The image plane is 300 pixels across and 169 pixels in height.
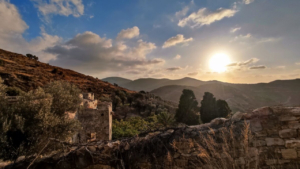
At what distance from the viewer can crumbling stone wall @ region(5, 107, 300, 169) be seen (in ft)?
9.88

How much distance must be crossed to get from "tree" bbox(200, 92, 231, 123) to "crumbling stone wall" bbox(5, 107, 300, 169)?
793 inches

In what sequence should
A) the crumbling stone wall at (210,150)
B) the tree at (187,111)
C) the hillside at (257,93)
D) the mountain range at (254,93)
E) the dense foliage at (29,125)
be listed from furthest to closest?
1. the hillside at (257,93)
2. the mountain range at (254,93)
3. the tree at (187,111)
4. the dense foliage at (29,125)
5. the crumbling stone wall at (210,150)

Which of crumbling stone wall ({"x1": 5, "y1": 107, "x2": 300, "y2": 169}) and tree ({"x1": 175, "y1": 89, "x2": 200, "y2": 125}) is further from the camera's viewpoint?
tree ({"x1": 175, "y1": 89, "x2": 200, "y2": 125})

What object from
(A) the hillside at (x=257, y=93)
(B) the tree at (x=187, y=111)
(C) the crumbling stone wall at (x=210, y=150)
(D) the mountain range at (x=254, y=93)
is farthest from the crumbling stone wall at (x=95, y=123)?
(A) the hillside at (x=257, y=93)

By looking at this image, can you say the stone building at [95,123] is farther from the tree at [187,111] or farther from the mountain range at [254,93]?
the mountain range at [254,93]

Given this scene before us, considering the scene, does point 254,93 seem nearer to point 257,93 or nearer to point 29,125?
point 257,93

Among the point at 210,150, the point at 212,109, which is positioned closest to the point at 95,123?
the point at 210,150

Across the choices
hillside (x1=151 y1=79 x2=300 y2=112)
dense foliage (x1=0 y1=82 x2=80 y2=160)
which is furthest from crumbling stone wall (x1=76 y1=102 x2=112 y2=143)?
hillside (x1=151 y1=79 x2=300 y2=112)

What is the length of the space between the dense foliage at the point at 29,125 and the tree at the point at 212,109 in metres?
19.9

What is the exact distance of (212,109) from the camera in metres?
22.9

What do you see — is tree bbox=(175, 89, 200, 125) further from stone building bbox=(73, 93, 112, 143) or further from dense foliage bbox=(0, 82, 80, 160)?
dense foliage bbox=(0, 82, 80, 160)

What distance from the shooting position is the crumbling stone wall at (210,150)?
9.88 feet

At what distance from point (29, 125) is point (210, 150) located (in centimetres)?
683

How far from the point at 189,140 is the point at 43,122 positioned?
6017 mm
